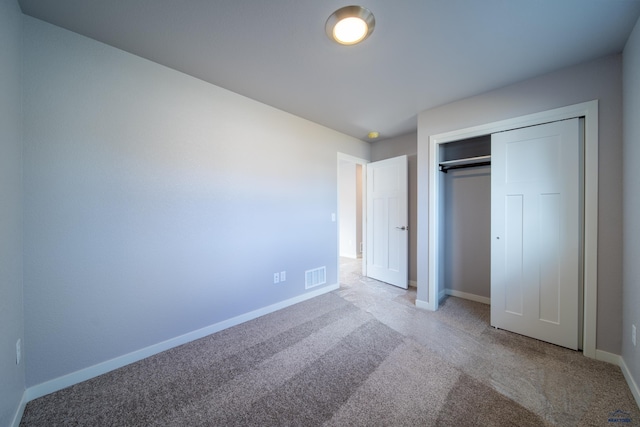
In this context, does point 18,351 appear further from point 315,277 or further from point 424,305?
point 424,305

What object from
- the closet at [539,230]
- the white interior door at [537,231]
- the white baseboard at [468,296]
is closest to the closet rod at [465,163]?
the closet at [539,230]

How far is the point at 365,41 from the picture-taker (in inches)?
67.9

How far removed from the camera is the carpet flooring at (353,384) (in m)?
1.40

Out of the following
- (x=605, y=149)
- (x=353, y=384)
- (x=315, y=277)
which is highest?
(x=605, y=149)

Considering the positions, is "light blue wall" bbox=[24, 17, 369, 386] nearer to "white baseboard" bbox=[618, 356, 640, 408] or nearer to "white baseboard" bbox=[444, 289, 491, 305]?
"white baseboard" bbox=[444, 289, 491, 305]

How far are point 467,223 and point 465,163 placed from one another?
0.84 m

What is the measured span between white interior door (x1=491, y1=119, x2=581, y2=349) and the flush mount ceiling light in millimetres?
1821

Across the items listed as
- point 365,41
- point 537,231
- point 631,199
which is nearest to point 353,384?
point 537,231

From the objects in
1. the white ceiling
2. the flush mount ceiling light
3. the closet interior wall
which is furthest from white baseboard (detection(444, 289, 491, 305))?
the flush mount ceiling light

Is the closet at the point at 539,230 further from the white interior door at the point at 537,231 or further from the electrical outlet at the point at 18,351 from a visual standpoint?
the electrical outlet at the point at 18,351

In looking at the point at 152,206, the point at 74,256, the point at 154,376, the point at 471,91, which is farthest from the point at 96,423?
the point at 471,91

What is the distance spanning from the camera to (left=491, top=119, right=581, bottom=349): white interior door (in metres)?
2.07

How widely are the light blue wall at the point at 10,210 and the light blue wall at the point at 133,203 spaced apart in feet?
0.28

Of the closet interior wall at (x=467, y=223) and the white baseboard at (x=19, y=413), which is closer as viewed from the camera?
the white baseboard at (x=19, y=413)
